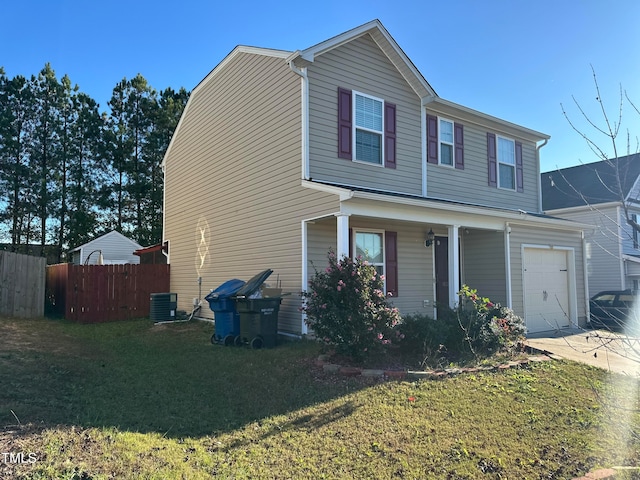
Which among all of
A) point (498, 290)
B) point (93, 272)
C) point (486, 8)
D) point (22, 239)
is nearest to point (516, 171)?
point (498, 290)

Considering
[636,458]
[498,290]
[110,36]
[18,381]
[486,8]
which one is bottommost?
[636,458]

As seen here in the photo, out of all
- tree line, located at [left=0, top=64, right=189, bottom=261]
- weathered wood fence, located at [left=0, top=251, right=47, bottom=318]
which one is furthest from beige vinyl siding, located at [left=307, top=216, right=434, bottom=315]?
tree line, located at [left=0, top=64, right=189, bottom=261]

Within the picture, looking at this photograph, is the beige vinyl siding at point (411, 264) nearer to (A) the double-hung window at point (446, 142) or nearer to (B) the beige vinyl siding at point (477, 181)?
(B) the beige vinyl siding at point (477, 181)

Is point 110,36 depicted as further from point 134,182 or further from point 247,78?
point 134,182

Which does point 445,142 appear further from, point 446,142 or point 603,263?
point 603,263

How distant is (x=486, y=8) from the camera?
316 inches

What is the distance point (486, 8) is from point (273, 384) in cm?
743

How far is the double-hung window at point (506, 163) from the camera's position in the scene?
44.7 feet

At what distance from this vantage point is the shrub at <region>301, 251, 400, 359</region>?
6730mm

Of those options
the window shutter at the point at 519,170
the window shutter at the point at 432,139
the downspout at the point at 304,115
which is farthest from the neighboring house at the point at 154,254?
the window shutter at the point at 519,170

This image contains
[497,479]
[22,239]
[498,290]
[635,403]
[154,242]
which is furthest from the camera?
[154,242]

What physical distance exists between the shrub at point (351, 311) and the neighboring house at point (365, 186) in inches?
40.1

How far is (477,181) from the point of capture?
1284 centimetres

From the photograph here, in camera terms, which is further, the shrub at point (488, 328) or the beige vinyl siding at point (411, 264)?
the beige vinyl siding at point (411, 264)
